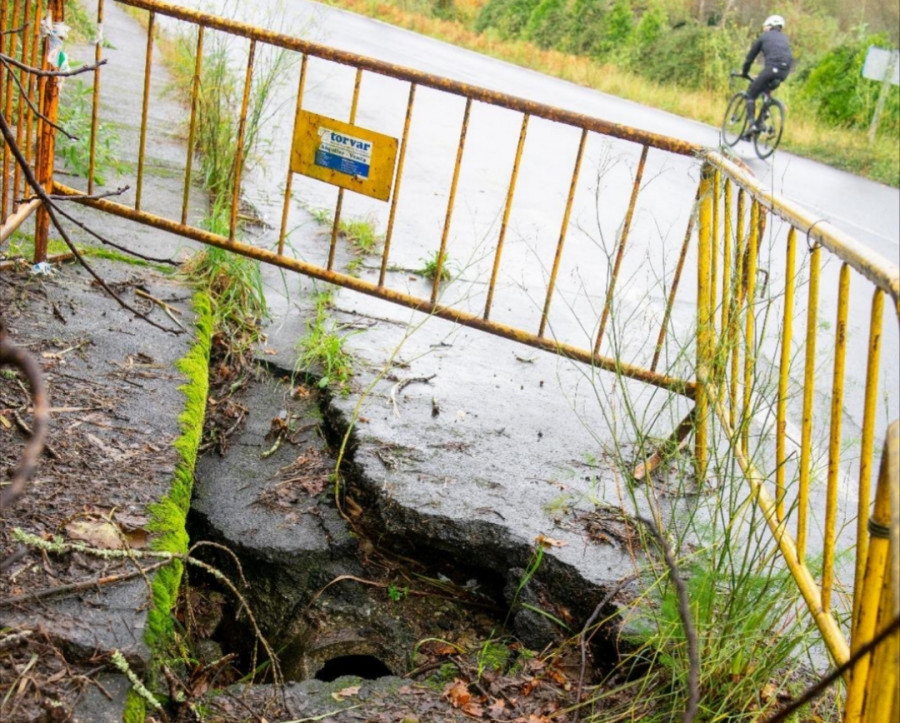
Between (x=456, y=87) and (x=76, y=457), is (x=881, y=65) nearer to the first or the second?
(x=456, y=87)

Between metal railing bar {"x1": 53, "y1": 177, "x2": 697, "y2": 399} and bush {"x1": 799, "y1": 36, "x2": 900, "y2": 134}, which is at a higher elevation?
bush {"x1": 799, "y1": 36, "x2": 900, "y2": 134}

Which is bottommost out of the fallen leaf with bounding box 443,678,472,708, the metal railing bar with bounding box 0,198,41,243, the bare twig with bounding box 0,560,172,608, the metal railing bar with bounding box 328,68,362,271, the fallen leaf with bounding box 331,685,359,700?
the fallen leaf with bounding box 331,685,359,700

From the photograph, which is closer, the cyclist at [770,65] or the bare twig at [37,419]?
the bare twig at [37,419]

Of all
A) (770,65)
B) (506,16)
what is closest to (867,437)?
(770,65)

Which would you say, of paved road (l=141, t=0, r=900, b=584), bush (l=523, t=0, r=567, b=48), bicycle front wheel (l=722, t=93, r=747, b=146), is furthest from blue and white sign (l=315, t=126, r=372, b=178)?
bush (l=523, t=0, r=567, b=48)

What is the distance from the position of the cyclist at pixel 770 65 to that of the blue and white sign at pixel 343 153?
13.1 metres

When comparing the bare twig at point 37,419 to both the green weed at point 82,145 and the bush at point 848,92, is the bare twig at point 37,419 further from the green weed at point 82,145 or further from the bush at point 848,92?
the bush at point 848,92

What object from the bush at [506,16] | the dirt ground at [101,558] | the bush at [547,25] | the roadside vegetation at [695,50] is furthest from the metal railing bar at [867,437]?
the bush at [506,16]

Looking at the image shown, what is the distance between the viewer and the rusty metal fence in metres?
2.12

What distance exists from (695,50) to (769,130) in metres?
14.4

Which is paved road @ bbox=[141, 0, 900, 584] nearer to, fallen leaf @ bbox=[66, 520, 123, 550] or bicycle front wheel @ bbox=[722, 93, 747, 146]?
bicycle front wheel @ bbox=[722, 93, 747, 146]

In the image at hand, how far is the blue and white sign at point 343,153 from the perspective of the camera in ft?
13.8

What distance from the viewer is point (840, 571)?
12.1 feet

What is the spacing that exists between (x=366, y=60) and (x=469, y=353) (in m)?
1.59
